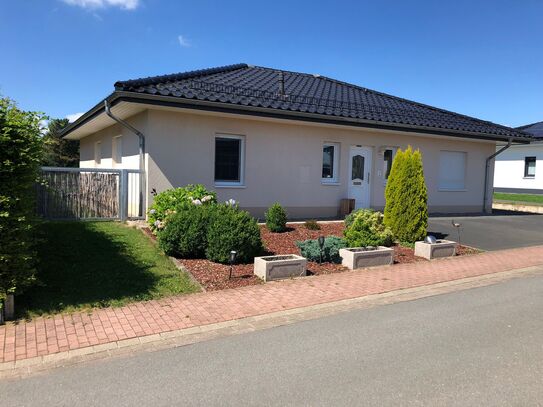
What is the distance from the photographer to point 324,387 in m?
3.82

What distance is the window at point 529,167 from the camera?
3116 cm

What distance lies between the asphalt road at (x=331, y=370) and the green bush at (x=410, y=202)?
5.13m

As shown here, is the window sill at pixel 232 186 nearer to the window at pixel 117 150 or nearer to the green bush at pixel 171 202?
the green bush at pixel 171 202

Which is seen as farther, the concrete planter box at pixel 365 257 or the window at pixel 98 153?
the window at pixel 98 153

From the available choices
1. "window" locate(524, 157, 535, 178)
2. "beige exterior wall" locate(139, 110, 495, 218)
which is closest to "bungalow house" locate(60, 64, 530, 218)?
"beige exterior wall" locate(139, 110, 495, 218)

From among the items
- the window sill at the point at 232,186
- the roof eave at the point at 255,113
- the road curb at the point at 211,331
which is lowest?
the road curb at the point at 211,331

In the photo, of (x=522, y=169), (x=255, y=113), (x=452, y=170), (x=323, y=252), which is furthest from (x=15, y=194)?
(x=522, y=169)

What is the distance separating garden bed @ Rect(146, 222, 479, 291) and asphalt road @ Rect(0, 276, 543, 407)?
2.01m

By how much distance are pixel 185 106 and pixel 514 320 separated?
8.62 m

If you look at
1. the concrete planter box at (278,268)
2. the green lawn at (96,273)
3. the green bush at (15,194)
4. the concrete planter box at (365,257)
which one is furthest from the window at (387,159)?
the green bush at (15,194)

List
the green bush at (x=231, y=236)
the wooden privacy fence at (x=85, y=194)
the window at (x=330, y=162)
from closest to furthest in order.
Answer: the green bush at (x=231, y=236) < the wooden privacy fence at (x=85, y=194) < the window at (x=330, y=162)

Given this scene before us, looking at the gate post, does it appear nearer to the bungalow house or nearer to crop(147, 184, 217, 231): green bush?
the bungalow house

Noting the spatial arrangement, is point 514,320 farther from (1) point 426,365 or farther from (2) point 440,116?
(2) point 440,116

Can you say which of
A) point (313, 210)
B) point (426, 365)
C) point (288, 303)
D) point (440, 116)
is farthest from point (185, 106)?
point (440, 116)
